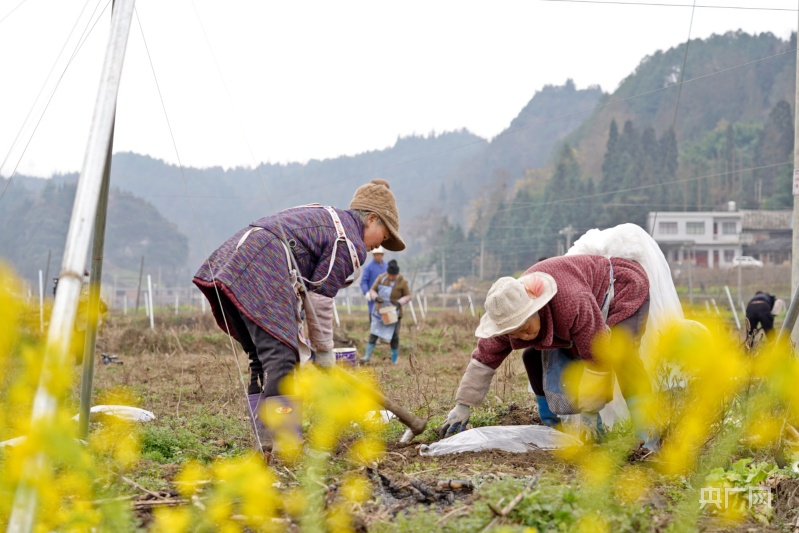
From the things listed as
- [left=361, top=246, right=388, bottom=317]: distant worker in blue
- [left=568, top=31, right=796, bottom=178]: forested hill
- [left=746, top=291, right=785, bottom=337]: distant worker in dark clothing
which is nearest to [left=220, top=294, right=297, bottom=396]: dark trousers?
[left=361, top=246, right=388, bottom=317]: distant worker in blue

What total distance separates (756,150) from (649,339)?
72565 mm

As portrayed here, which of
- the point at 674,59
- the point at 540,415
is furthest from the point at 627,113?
the point at 540,415

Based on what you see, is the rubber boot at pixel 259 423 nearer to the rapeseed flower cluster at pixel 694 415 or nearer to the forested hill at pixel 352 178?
the rapeseed flower cluster at pixel 694 415

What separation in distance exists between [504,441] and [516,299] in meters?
0.83

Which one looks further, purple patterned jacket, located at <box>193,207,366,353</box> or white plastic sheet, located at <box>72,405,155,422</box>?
white plastic sheet, located at <box>72,405,155,422</box>

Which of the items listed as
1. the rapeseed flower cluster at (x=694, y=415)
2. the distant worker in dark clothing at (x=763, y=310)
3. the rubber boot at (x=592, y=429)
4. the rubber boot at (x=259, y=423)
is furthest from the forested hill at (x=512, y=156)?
the rapeseed flower cluster at (x=694, y=415)

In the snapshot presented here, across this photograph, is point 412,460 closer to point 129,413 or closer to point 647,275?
point 647,275

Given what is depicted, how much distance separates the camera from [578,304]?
3.63m

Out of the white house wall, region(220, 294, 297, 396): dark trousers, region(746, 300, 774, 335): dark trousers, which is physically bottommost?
the white house wall

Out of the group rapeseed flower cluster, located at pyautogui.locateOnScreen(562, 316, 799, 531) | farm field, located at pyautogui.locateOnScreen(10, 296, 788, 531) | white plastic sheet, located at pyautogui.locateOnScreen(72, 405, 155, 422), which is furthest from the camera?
white plastic sheet, located at pyautogui.locateOnScreen(72, 405, 155, 422)

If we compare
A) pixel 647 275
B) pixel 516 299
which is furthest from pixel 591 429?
pixel 516 299

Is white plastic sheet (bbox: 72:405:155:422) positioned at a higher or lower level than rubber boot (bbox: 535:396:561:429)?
lower

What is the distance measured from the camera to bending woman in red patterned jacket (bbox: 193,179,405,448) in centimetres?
369

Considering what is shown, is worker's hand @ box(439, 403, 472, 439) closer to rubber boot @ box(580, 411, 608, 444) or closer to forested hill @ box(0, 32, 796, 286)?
rubber boot @ box(580, 411, 608, 444)
